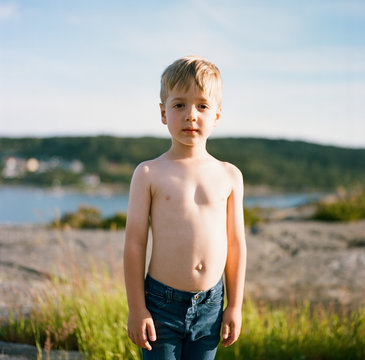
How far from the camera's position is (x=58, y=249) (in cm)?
575

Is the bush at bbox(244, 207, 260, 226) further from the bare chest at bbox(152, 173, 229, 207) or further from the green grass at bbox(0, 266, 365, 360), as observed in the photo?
the bare chest at bbox(152, 173, 229, 207)

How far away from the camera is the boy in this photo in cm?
173

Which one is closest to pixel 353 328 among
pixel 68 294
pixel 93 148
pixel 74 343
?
pixel 74 343

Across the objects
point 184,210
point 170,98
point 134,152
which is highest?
point 170,98

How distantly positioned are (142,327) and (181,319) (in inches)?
6.1

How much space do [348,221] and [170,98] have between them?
8107mm

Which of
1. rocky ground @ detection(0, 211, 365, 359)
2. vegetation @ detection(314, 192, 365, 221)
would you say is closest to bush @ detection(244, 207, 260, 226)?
vegetation @ detection(314, 192, 365, 221)

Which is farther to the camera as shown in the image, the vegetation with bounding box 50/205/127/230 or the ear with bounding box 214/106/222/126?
the vegetation with bounding box 50/205/127/230

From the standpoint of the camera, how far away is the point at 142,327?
1720 mm

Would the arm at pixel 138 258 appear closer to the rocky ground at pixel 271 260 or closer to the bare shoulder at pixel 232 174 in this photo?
the bare shoulder at pixel 232 174

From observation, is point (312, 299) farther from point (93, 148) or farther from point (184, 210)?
point (93, 148)

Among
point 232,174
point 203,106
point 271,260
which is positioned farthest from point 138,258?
point 271,260

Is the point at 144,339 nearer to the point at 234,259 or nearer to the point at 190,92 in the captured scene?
the point at 234,259

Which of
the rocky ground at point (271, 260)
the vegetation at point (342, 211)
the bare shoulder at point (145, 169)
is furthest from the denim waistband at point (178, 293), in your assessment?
the vegetation at point (342, 211)
